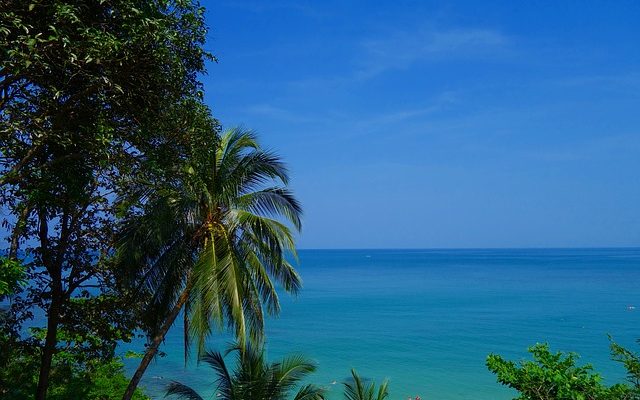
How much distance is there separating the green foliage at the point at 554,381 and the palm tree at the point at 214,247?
15.5 feet

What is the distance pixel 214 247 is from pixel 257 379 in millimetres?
2686

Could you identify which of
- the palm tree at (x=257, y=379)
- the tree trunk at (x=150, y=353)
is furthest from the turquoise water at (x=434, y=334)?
the palm tree at (x=257, y=379)

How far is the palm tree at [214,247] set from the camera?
941 centimetres

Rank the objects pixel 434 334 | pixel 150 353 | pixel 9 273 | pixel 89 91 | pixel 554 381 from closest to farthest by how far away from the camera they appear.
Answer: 1. pixel 9 273
2. pixel 89 91
3. pixel 554 381
4. pixel 150 353
5. pixel 434 334

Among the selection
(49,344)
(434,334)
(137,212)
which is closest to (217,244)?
(137,212)

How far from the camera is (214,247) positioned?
988cm

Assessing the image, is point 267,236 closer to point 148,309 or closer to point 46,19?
point 148,309

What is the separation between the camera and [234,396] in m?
8.32

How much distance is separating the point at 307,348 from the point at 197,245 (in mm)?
18897

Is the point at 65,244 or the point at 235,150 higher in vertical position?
the point at 235,150

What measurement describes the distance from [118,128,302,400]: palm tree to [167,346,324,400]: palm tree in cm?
66

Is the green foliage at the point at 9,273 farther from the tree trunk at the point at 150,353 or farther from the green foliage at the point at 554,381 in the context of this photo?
the green foliage at the point at 554,381

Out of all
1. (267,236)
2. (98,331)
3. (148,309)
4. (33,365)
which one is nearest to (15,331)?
(98,331)

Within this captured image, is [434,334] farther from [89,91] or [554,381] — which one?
[89,91]
